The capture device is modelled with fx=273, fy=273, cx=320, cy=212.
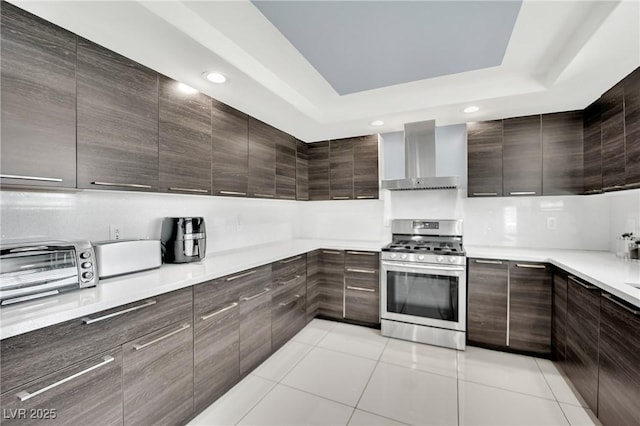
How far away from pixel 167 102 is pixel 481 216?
3.26 metres

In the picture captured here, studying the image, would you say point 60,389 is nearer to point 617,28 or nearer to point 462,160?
point 617,28

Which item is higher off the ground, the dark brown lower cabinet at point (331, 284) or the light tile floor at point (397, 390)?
the dark brown lower cabinet at point (331, 284)

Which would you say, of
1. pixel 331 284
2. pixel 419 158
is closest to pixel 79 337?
pixel 331 284

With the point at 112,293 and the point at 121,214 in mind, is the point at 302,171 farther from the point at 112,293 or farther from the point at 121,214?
the point at 112,293

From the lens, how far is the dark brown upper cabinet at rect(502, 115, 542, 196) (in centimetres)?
274

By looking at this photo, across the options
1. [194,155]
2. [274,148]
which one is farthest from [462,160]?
[194,155]

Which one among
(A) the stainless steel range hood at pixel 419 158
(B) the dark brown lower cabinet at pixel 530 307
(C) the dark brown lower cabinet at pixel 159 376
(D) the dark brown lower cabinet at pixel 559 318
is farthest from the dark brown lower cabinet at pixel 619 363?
(C) the dark brown lower cabinet at pixel 159 376

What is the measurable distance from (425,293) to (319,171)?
203 centimetres

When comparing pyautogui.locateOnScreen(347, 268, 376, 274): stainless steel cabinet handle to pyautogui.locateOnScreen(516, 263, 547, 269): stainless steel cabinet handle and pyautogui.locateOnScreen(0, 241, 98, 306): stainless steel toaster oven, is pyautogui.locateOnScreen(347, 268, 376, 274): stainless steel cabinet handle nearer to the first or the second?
pyautogui.locateOnScreen(516, 263, 547, 269): stainless steel cabinet handle

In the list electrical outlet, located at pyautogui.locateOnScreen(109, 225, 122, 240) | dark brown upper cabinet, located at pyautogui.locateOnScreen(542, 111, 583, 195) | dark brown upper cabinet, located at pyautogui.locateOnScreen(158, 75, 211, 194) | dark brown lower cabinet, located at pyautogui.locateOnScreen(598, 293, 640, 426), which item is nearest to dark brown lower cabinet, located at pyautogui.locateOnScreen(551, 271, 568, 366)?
dark brown lower cabinet, located at pyautogui.locateOnScreen(598, 293, 640, 426)

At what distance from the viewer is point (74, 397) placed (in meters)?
1.16

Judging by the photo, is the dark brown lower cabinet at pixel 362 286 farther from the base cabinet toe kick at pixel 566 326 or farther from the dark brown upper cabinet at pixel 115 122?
the dark brown upper cabinet at pixel 115 122

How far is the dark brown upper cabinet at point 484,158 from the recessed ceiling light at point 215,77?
2526mm

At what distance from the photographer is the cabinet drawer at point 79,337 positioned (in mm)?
999
